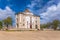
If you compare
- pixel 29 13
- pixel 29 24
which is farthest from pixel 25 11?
pixel 29 24

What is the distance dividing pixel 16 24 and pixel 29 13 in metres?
7.62

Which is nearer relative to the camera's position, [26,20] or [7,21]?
[26,20]

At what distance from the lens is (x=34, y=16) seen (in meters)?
68.9

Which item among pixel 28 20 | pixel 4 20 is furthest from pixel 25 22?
pixel 4 20

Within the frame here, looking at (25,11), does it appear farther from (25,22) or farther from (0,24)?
(0,24)

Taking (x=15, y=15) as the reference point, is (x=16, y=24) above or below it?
below

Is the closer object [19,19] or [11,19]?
[19,19]

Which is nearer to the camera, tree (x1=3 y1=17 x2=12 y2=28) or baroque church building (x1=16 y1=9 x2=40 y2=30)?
baroque church building (x1=16 y1=9 x2=40 y2=30)

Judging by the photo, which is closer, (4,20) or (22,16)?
(22,16)

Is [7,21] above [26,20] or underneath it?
underneath

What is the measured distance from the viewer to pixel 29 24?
67.4 metres

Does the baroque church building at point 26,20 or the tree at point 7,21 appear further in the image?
the tree at point 7,21

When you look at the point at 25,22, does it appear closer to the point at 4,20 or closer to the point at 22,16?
the point at 22,16

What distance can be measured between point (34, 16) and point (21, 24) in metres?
7.23
